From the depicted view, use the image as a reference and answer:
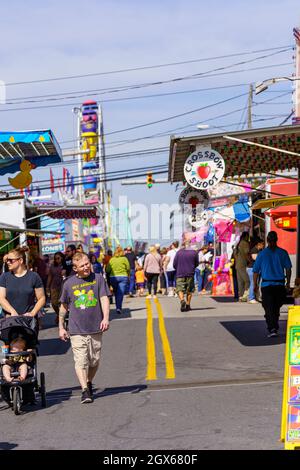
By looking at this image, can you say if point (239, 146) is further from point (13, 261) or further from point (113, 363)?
point (13, 261)

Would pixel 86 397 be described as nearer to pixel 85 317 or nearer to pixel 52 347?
pixel 85 317

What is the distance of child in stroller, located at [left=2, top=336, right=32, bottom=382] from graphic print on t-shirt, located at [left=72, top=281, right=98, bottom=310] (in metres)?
0.74

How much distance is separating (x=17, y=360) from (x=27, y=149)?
38.1 ft

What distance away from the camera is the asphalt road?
7.53 metres

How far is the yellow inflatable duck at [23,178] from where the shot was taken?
19688 millimetres

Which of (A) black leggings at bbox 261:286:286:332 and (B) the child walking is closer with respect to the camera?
(A) black leggings at bbox 261:286:286:332

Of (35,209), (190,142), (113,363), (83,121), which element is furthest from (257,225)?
(83,121)

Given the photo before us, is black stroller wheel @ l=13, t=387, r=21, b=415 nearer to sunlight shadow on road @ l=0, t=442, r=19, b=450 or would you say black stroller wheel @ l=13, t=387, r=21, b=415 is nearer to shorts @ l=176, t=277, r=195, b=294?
sunlight shadow on road @ l=0, t=442, r=19, b=450

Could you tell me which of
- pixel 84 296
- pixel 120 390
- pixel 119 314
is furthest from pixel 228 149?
pixel 84 296

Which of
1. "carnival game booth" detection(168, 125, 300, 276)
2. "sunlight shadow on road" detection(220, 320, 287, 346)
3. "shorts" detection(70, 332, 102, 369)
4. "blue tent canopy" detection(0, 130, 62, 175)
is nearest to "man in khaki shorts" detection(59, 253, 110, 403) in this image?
"shorts" detection(70, 332, 102, 369)

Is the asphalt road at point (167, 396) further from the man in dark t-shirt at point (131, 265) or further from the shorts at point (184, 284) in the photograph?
the man in dark t-shirt at point (131, 265)

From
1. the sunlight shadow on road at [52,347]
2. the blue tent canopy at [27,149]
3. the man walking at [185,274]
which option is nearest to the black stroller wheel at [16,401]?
the sunlight shadow on road at [52,347]

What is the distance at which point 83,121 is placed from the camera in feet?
431

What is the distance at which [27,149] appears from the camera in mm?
20531
